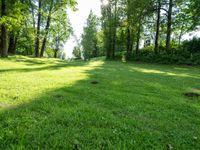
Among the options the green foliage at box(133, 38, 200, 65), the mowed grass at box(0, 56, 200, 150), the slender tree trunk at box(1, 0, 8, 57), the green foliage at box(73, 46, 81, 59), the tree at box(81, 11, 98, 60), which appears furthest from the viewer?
the green foliage at box(73, 46, 81, 59)

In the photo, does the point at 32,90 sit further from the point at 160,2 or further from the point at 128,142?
the point at 160,2

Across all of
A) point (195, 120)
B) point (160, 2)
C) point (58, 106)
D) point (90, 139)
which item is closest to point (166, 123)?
point (195, 120)

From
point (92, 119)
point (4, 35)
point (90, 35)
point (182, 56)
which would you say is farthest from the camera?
point (90, 35)

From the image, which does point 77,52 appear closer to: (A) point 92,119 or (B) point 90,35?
(B) point 90,35

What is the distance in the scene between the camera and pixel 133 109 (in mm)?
5625

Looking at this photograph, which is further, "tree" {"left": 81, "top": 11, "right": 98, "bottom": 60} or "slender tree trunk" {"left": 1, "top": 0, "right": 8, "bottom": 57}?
"tree" {"left": 81, "top": 11, "right": 98, "bottom": 60}

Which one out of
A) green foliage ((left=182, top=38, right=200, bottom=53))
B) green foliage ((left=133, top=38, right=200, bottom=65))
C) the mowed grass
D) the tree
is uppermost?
the tree

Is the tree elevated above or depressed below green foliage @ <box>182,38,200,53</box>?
above

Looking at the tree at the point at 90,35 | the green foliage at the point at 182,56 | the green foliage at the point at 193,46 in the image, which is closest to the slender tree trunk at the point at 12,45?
the green foliage at the point at 182,56

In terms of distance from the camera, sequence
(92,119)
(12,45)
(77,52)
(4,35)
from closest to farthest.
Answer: (92,119) → (4,35) → (12,45) → (77,52)

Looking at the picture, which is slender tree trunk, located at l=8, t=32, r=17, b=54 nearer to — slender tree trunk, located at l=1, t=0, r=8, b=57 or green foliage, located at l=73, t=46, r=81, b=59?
slender tree trunk, located at l=1, t=0, r=8, b=57

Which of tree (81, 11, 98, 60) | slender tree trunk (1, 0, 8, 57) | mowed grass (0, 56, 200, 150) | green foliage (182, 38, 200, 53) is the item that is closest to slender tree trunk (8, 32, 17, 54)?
slender tree trunk (1, 0, 8, 57)

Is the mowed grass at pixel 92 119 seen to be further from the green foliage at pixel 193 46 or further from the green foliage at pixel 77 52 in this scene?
the green foliage at pixel 77 52

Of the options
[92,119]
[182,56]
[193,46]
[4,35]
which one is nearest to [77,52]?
[193,46]
